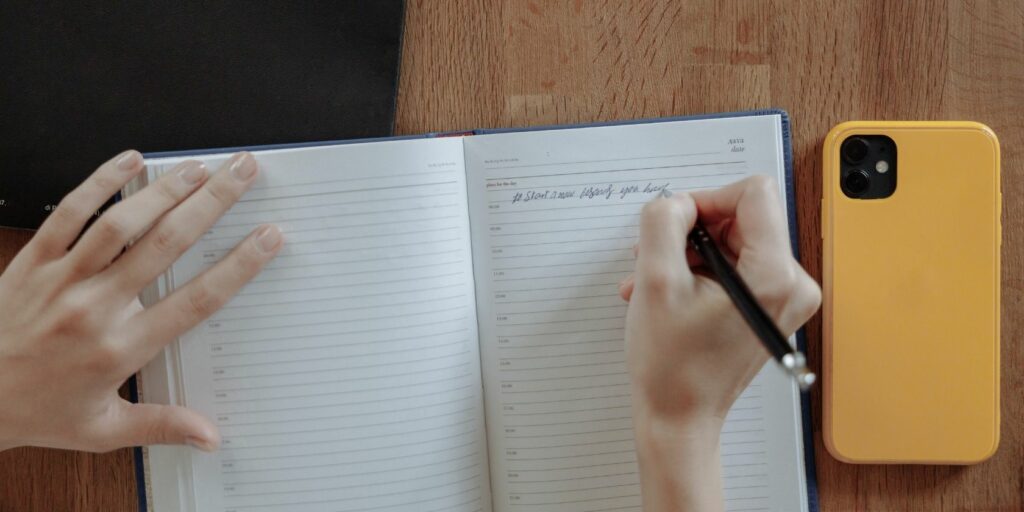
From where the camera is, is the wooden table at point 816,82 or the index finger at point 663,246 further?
the wooden table at point 816,82

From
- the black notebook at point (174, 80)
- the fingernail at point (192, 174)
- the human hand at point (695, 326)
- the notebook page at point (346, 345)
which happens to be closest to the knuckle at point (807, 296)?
the human hand at point (695, 326)

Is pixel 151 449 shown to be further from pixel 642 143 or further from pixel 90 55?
pixel 642 143

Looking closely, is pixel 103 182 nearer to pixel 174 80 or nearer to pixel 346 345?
pixel 174 80

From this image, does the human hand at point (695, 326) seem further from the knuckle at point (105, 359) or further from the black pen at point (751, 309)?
the knuckle at point (105, 359)

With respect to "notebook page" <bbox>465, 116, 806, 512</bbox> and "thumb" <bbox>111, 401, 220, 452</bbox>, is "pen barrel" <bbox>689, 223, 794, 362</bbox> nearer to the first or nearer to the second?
"notebook page" <bbox>465, 116, 806, 512</bbox>

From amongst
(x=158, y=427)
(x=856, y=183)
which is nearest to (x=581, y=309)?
(x=856, y=183)

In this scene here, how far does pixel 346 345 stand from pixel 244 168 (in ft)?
0.54

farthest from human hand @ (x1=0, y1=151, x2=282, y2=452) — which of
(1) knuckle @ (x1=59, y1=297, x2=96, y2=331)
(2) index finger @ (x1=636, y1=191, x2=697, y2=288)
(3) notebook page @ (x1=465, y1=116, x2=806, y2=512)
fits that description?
(2) index finger @ (x1=636, y1=191, x2=697, y2=288)

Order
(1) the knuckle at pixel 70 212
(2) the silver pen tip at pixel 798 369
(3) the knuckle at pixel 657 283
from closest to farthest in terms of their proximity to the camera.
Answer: (2) the silver pen tip at pixel 798 369 < (3) the knuckle at pixel 657 283 < (1) the knuckle at pixel 70 212

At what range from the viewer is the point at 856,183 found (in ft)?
2.19

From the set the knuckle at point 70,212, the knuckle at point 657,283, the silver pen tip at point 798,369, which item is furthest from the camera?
the knuckle at point 70,212

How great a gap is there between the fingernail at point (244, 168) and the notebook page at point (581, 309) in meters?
0.18

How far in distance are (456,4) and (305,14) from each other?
0.43 feet

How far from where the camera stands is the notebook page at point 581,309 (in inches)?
26.0
